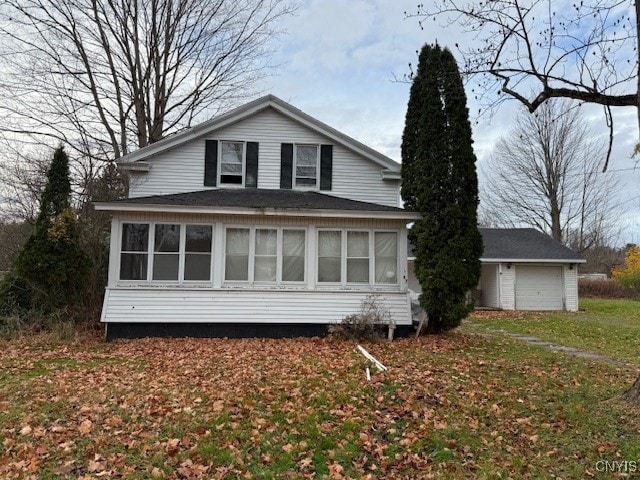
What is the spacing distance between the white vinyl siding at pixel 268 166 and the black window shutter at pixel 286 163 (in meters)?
0.12

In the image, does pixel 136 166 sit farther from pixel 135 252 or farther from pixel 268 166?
pixel 268 166

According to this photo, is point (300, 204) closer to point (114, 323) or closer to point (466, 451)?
point (114, 323)

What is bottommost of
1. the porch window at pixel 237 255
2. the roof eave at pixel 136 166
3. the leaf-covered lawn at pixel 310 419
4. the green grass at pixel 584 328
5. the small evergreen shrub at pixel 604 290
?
the leaf-covered lawn at pixel 310 419

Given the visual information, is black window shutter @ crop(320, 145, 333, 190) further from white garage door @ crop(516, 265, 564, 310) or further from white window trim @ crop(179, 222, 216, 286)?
white garage door @ crop(516, 265, 564, 310)

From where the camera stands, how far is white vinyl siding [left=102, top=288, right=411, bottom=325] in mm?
11180

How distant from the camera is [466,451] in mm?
4668

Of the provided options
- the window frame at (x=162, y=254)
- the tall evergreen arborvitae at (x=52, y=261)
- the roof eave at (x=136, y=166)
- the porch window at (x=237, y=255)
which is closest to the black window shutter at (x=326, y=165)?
the porch window at (x=237, y=255)

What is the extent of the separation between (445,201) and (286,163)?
5065 millimetres

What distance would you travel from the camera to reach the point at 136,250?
11438 millimetres

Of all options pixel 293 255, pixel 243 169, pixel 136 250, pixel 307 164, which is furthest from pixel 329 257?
pixel 136 250

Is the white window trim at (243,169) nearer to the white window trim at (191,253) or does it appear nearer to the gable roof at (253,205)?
the gable roof at (253,205)

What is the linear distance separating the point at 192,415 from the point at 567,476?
13.4 feet

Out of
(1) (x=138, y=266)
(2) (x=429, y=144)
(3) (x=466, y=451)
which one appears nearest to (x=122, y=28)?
(1) (x=138, y=266)

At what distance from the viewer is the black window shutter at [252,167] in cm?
1368
